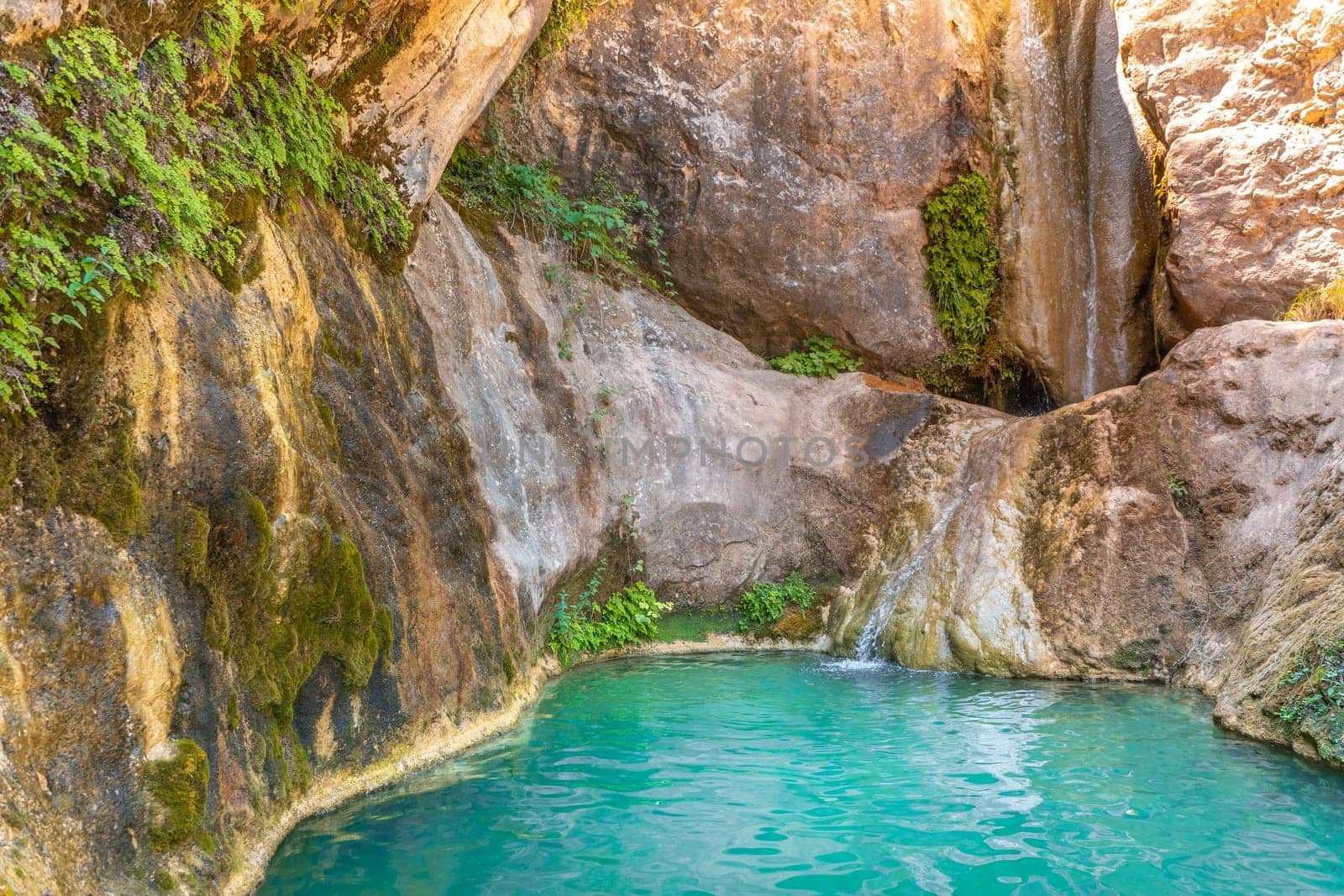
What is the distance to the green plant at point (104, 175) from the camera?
10.8 feet

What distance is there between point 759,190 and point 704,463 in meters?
4.59

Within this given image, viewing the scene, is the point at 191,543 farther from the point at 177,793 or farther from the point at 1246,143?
the point at 1246,143

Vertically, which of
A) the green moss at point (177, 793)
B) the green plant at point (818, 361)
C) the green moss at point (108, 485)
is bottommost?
the green moss at point (177, 793)

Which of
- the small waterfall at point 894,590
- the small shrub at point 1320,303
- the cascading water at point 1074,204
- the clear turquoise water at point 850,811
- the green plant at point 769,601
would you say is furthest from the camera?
the cascading water at point 1074,204

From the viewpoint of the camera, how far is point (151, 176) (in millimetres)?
3881

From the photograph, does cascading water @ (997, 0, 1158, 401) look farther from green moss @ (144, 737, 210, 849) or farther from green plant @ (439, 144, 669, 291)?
green moss @ (144, 737, 210, 849)

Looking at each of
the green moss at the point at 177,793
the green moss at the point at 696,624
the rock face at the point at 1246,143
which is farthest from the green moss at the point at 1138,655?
the green moss at the point at 177,793

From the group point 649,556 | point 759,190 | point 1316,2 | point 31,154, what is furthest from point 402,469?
point 1316,2

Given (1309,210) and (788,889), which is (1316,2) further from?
(788,889)

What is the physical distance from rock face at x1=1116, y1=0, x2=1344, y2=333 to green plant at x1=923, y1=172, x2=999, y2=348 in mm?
2769

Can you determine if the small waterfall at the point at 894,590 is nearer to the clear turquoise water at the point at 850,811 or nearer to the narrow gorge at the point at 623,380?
the narrow gorge at the point at 623,380

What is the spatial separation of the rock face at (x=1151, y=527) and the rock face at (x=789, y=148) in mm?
4550

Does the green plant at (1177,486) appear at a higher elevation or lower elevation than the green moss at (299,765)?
higher

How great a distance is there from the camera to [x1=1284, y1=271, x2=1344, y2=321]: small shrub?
10078 millimetres
